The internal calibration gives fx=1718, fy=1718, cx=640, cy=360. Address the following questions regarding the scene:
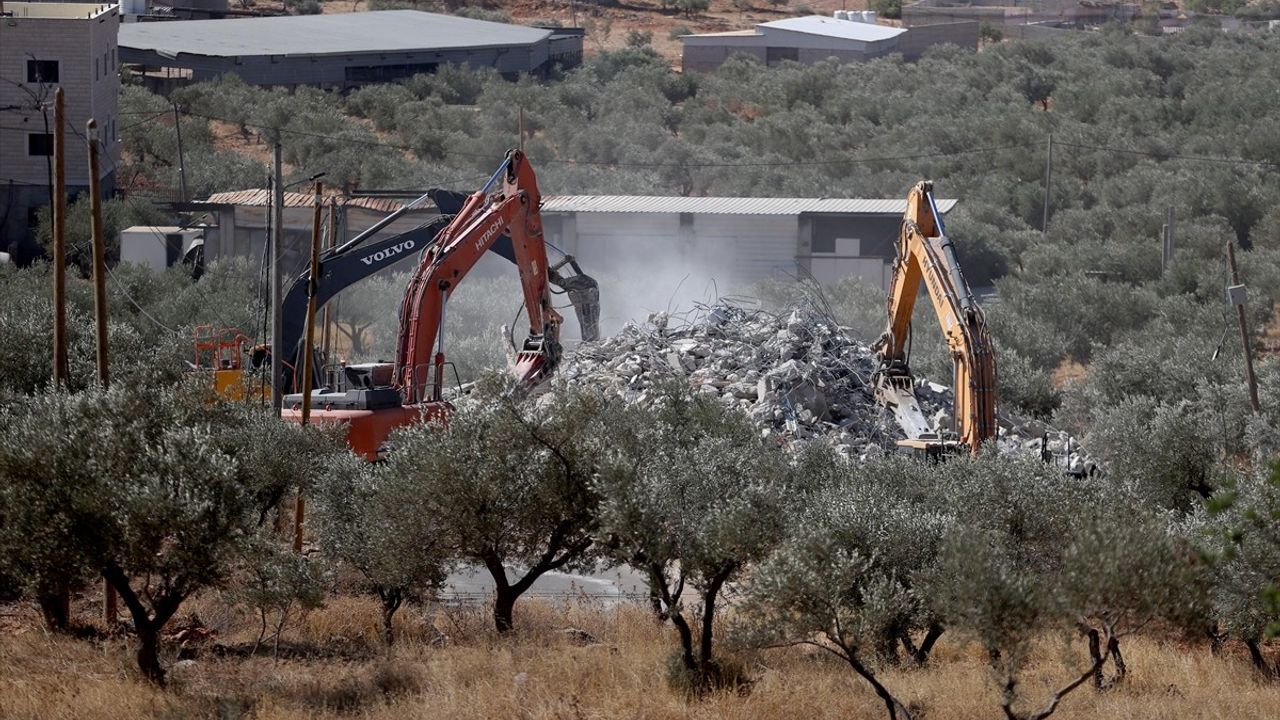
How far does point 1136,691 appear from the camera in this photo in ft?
55.6

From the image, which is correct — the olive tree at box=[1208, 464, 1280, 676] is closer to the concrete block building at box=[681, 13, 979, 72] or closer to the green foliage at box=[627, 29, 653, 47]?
the concrete block building at box=[681, 13, 979, 72]

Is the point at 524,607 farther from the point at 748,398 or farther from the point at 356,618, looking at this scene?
the point at 748,398

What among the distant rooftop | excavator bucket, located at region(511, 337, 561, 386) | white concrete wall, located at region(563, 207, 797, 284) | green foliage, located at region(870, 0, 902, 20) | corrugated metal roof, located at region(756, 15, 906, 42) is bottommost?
white concrete wall, located at region(563, 207, 797, 284)

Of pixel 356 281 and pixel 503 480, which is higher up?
pixel 503 480

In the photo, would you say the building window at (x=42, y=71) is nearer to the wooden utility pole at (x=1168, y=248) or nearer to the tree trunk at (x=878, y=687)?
the wooden utility pole at (x=1168, y=248)

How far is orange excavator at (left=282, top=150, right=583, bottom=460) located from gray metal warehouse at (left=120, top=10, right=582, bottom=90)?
44.2 meters

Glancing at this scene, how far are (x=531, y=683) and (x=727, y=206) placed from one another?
32.7 meters

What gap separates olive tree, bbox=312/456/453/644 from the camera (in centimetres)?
1781

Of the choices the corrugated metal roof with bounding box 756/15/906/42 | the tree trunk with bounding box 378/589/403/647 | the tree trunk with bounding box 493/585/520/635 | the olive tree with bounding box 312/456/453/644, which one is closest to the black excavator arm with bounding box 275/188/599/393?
the olive tree with bounding box 312/456/453/644

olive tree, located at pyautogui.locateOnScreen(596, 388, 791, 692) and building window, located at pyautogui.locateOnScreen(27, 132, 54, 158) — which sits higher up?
olive tree, located at pyautogui.locateOnScreen(596, 388, 791, 692)

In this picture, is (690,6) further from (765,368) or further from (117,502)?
(117,502)

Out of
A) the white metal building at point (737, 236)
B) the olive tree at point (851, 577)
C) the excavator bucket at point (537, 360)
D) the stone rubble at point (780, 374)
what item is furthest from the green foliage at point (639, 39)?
the olive tree at point (851, 577)

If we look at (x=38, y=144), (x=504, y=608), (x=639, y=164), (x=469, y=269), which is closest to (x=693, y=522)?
(x=504, y=608)

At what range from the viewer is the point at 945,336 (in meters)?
25.2
